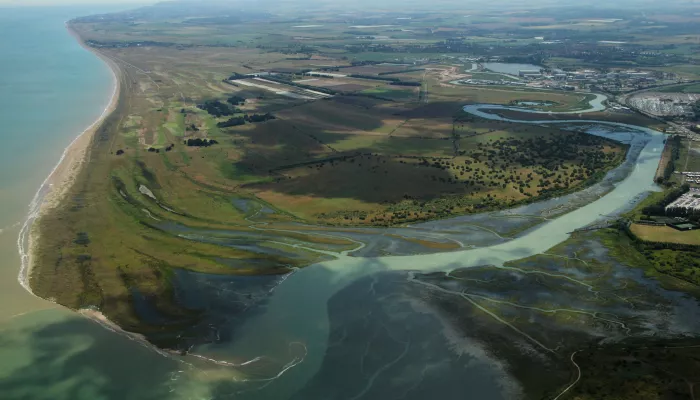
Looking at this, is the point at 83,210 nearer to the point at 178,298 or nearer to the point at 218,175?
the point at 218,175

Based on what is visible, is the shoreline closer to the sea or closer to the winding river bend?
the sea

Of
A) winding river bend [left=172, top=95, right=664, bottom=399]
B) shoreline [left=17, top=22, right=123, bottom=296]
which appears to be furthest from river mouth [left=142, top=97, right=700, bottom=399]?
shoreline [left=17, top=22, right=123, bottom=296]

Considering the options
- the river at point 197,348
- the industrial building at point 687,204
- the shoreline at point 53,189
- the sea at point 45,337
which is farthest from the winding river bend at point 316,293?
the shoreline at point 53,189

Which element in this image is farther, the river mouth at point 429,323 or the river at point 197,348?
the river mouth at point 429,323

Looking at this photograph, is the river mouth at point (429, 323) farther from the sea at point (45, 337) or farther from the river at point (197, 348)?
the sea at point (45, 337)

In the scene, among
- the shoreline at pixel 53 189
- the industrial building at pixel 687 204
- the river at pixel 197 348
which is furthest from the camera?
the industrial building at pixel 687 204

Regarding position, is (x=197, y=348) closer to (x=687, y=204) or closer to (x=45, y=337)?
(x=45, y=337)

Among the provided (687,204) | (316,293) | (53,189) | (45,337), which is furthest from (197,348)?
(687,204)
